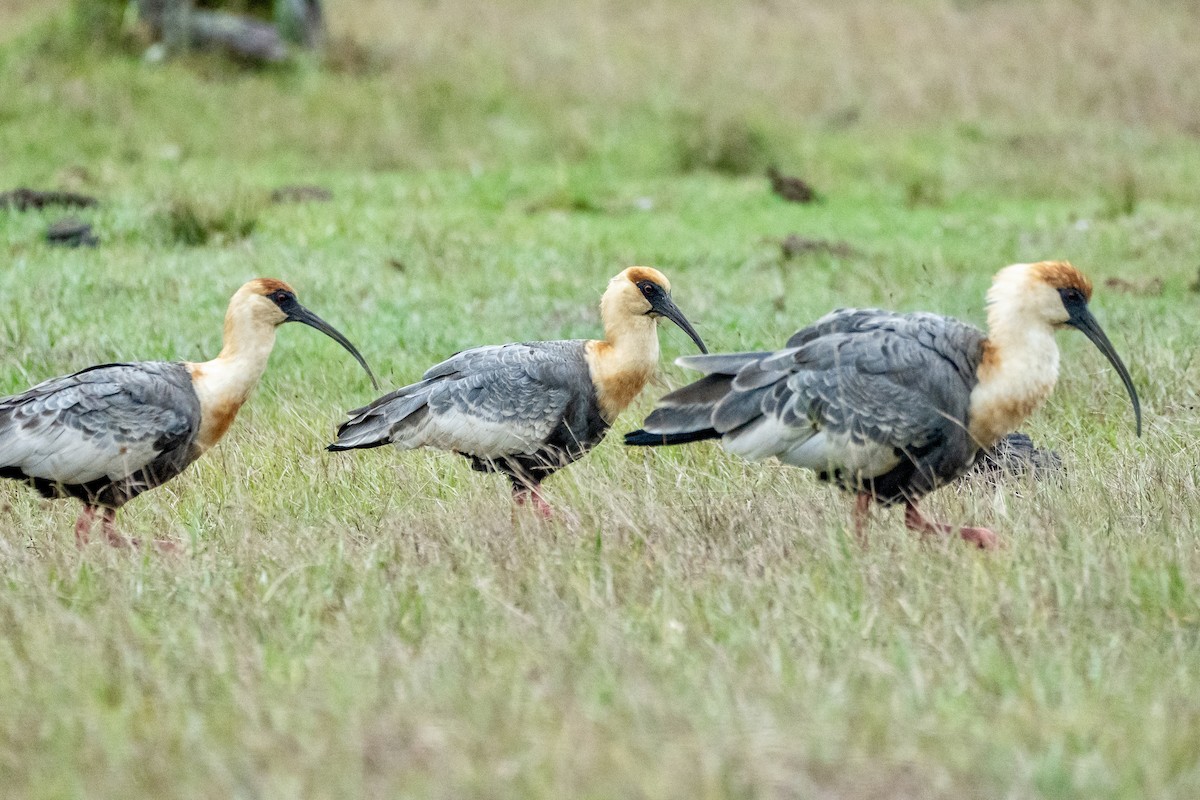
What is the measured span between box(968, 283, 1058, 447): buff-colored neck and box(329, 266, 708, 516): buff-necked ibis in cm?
114

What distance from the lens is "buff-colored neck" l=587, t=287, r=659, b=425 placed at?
589cm

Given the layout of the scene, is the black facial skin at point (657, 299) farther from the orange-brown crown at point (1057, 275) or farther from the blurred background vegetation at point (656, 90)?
the blurred background vegetation at point (656, 90)

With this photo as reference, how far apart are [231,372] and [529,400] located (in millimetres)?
1046

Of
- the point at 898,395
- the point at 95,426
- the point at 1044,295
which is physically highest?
the point at 1044,295

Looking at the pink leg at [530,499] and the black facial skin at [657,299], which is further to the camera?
the black facial skin at [657,299]

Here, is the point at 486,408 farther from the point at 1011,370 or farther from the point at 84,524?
the point at 1011,370

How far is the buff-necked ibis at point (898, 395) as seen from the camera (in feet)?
16.7

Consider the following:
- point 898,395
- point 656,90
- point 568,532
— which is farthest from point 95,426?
point 656,90

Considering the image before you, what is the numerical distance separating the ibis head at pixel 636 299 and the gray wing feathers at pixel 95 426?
60.5 inches

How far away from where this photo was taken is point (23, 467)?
546 centimetres

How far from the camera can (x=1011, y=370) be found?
200 inches

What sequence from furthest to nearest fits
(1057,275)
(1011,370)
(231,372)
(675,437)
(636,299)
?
(636,299) → (231,372) → (675,437) → (1057,275) → (1011,370)

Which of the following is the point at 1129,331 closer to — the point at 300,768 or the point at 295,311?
the point at 295,311

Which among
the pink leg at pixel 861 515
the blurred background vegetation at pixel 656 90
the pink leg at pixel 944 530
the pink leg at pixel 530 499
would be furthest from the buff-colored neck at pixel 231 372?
the blurred background vegetation at pixel 656 90
